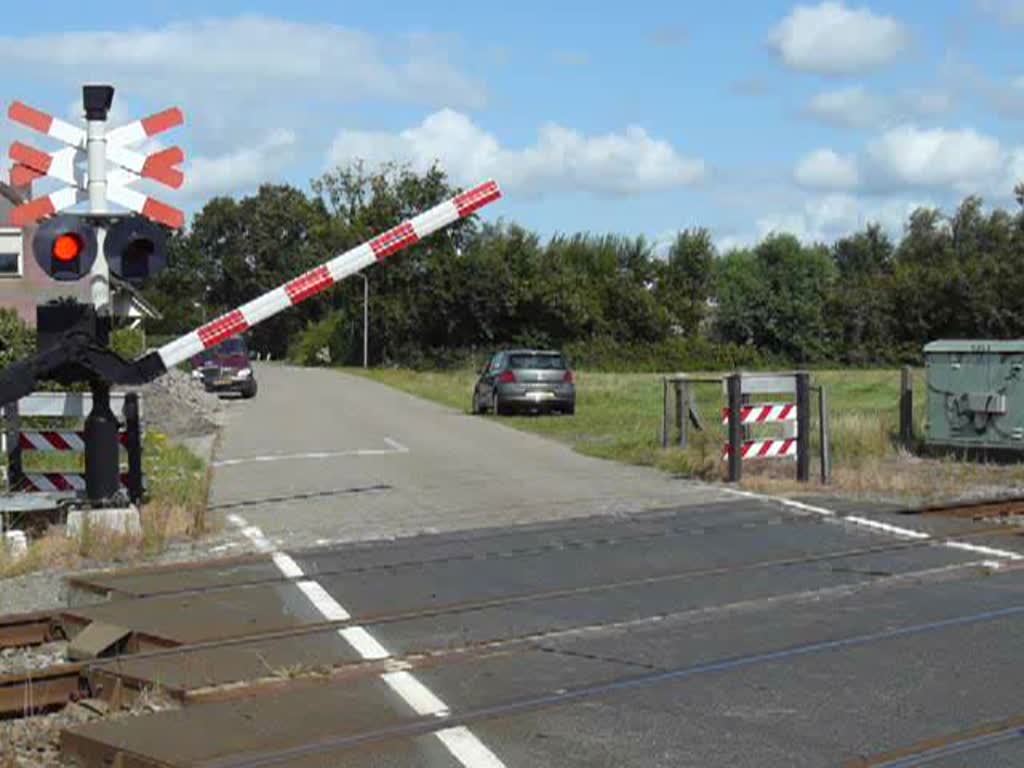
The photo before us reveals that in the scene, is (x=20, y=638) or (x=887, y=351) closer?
(x=20, y=638)

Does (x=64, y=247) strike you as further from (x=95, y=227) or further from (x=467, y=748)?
(x=467, y=748)

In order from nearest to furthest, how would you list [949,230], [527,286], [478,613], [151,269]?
[478,613]
[151,269]
[527,286]
[949,230]

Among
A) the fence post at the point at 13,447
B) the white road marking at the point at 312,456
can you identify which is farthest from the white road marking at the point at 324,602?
the white road marking at the point at 312,456

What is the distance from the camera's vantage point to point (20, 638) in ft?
27.3

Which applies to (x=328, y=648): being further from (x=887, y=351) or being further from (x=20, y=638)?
(x=887, y=351)

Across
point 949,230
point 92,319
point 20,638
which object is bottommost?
point 20,638

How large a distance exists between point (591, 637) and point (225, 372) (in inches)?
1402

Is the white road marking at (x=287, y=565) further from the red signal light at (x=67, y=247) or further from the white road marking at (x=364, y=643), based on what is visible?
the red signal light at (x=67, y=247)

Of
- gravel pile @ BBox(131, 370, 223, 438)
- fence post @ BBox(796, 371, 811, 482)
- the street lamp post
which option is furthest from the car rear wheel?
the street lamp post

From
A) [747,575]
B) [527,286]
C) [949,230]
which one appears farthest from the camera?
[949,230]

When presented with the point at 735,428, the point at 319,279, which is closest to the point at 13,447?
the point at 319,279

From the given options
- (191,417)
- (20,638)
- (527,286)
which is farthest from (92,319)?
(527,286)

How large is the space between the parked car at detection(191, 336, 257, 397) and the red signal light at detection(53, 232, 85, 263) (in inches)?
1203

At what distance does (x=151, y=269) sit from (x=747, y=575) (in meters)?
5.75
